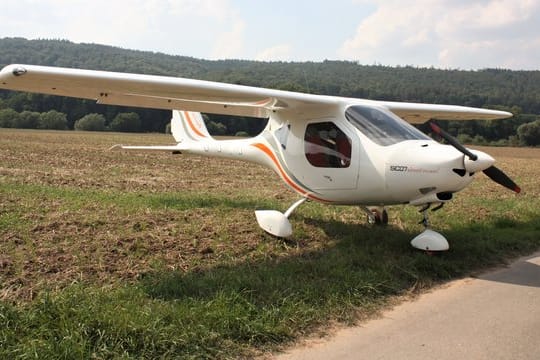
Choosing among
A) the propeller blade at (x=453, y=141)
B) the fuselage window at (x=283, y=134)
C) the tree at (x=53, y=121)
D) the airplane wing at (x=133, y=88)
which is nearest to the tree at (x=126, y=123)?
the tree at (x=53, y=121)

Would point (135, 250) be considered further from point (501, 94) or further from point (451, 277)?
point (501, 94)

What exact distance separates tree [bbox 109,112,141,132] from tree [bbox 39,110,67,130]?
6.65 metres

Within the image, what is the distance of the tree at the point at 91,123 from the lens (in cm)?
6794

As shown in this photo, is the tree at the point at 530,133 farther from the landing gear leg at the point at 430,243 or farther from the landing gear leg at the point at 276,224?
the landing gear leg at the point at 276,224

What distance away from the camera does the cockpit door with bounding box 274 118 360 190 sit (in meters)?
6.81

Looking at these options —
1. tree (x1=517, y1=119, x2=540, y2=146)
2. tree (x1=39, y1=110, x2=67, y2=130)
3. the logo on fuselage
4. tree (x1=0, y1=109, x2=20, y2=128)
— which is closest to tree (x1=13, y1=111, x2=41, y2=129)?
tree (x1=0, y1=109, x2=20, y2=128)

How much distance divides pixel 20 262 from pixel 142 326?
2.53 metres

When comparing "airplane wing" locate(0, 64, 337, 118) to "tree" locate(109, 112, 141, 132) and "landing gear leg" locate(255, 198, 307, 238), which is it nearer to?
"landing gear leg" locate(255, 198, 307, 238)

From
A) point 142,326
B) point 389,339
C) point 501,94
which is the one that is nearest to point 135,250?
point 142,326

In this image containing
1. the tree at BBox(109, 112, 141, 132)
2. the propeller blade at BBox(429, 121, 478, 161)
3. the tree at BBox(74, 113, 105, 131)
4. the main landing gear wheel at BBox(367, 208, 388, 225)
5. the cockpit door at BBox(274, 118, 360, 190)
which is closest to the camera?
the propeller blade at BBox(429, 121, 478, 161)

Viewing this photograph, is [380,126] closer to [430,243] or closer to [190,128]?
[430,243]

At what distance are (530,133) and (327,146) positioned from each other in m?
71.7

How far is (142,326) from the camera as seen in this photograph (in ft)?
12.6

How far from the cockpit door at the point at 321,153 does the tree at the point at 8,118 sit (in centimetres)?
6925
